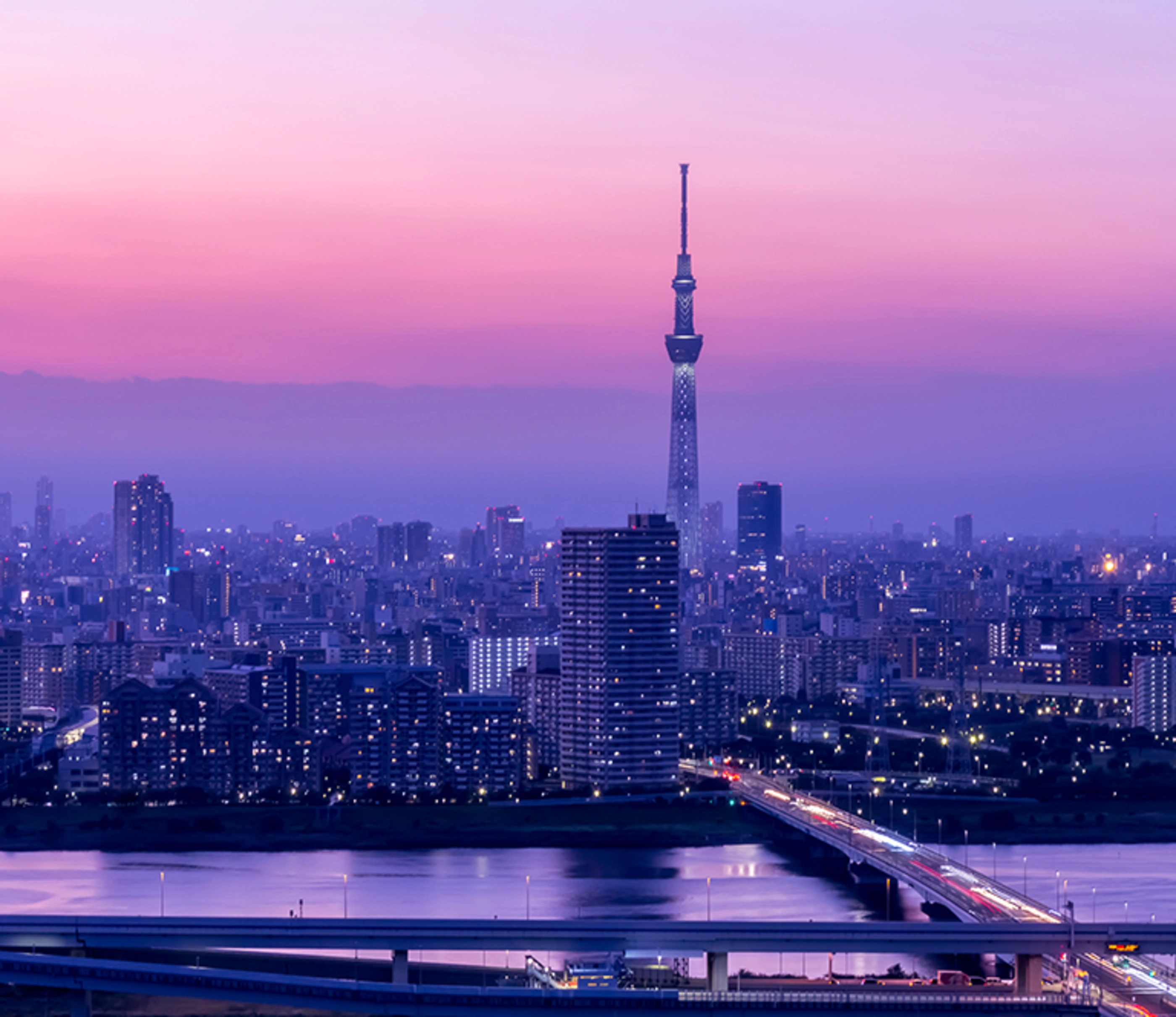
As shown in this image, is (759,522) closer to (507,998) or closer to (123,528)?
(123,528)

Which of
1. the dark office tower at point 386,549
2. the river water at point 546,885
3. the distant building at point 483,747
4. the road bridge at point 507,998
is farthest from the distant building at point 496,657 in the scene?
the dark office tower at point 386,549

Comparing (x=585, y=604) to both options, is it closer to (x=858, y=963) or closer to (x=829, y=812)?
(x=829, y=812)

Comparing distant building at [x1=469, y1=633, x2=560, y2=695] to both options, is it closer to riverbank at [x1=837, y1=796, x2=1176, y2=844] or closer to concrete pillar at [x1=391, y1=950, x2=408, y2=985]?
riverbank at [x1=837, y1=796, x2=1176, y2=844]

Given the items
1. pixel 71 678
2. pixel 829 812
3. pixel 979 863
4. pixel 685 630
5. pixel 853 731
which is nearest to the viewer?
pixel 979 863

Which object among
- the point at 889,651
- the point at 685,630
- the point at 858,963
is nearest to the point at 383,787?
the point at 858,963

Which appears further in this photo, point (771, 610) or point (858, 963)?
point (771, 610)

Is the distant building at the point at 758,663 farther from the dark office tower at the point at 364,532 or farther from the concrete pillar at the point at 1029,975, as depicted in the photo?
the dark office tower at the point at 364,532
